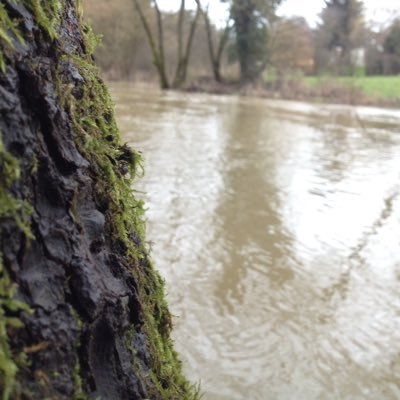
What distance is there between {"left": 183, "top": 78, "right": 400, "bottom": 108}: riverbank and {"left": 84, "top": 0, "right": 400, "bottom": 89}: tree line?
1.55m

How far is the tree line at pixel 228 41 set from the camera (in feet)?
95.5

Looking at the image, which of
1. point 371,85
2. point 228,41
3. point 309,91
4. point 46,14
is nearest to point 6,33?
point 46,14

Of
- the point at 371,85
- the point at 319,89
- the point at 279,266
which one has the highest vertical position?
the point at 371,85

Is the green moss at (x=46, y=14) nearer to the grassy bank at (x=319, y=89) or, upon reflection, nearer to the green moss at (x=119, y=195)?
the green moss at (x=119, y=195)

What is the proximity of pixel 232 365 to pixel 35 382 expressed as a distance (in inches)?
82.8

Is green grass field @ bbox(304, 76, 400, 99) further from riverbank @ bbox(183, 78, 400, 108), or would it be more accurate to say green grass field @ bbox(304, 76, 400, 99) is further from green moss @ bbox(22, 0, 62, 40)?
green moss @ bbox(22, 0, 62, 40)

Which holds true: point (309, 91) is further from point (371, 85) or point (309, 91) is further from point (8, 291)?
point (8, 291)

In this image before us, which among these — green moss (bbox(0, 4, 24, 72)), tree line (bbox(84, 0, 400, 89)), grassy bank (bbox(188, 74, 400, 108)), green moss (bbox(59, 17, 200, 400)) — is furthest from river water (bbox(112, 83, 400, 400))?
tree line (bbox(84, 0, 400, 89))

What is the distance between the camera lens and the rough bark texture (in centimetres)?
71

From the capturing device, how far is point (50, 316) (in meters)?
0.75

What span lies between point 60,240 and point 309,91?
26568 millimetres

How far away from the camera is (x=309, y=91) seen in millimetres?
25969

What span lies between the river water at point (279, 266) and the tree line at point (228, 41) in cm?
2099

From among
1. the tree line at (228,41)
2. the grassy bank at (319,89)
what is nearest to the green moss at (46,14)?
the grassy bank at (319,89)
